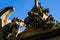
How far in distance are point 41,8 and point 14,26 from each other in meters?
1.43

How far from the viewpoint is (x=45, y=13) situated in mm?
19672

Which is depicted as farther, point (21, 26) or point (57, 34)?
point (21, 26)

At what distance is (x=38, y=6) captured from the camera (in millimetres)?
19938

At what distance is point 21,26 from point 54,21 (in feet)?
5.55

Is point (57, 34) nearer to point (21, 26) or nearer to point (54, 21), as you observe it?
point (54, 21)

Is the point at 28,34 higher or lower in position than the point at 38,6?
lower

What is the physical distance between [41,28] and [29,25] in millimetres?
627

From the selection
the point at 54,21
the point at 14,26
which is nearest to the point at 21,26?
the point at 14,26

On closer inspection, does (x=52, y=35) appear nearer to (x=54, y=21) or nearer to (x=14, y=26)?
(x=54, y=21)

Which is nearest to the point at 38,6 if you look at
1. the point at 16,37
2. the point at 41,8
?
the point at 41,8

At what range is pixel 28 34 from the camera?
1956 cm

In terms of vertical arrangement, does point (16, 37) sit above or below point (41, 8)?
below

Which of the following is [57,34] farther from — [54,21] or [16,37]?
[16,37]

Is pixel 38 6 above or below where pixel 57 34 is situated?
above
